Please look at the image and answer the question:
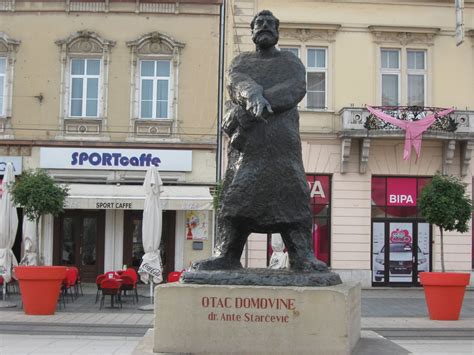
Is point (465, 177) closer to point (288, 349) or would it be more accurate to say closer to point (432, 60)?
point (432, 60)

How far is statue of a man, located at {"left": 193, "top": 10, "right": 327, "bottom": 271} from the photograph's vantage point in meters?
5.35

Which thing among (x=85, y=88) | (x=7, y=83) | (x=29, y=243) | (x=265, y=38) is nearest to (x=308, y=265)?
(x=265, y=38)

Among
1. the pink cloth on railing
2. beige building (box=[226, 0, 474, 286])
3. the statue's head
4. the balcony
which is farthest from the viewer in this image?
beige building (box=[226, 0, 474, 286])

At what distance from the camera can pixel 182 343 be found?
4.84 meters

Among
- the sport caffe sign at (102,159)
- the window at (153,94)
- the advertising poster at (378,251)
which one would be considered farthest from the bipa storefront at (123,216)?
the advertising poster at (378,251)

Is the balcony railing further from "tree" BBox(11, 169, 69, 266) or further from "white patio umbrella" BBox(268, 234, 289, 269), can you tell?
"tree" BBox(11, 169, 69, 266)

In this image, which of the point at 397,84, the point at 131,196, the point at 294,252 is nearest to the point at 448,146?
the point at 397,84

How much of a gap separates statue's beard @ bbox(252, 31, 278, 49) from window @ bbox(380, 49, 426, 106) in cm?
1663

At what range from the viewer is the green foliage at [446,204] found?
45.2 ft

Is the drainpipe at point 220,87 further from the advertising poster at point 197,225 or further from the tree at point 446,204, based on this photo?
the tree at point 446,204

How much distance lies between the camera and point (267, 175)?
5363mm

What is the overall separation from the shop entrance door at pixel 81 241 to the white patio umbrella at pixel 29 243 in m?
5.84

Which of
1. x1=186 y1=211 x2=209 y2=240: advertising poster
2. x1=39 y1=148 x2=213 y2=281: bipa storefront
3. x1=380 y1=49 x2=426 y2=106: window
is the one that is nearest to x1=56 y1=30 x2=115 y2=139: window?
x1=39 y1=148 x2=213 y2=281: bipa storefront

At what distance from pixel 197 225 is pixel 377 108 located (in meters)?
6.76
